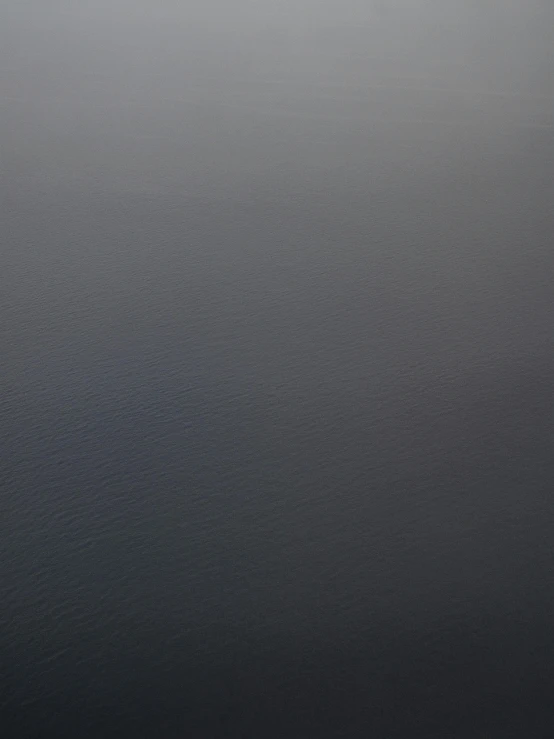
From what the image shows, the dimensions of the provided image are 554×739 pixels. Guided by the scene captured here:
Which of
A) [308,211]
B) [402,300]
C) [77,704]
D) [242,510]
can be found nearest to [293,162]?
[308,211]

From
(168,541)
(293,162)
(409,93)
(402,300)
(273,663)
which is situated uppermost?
(409,93)

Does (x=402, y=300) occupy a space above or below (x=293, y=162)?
below

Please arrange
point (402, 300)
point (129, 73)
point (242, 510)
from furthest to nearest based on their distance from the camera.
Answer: point (129, 73) → point (402, 300) → point (242, 510)

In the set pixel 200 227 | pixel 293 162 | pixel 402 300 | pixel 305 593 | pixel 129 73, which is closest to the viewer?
pixel 305 593

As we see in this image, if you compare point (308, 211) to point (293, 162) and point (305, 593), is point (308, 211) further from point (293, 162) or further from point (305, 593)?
point (305, 593)

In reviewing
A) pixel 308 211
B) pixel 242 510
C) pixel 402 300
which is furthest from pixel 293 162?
pixel 242 510

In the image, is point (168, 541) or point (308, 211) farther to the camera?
point (308, 211)

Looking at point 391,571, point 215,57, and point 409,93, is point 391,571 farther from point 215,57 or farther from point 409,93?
point 215,57
